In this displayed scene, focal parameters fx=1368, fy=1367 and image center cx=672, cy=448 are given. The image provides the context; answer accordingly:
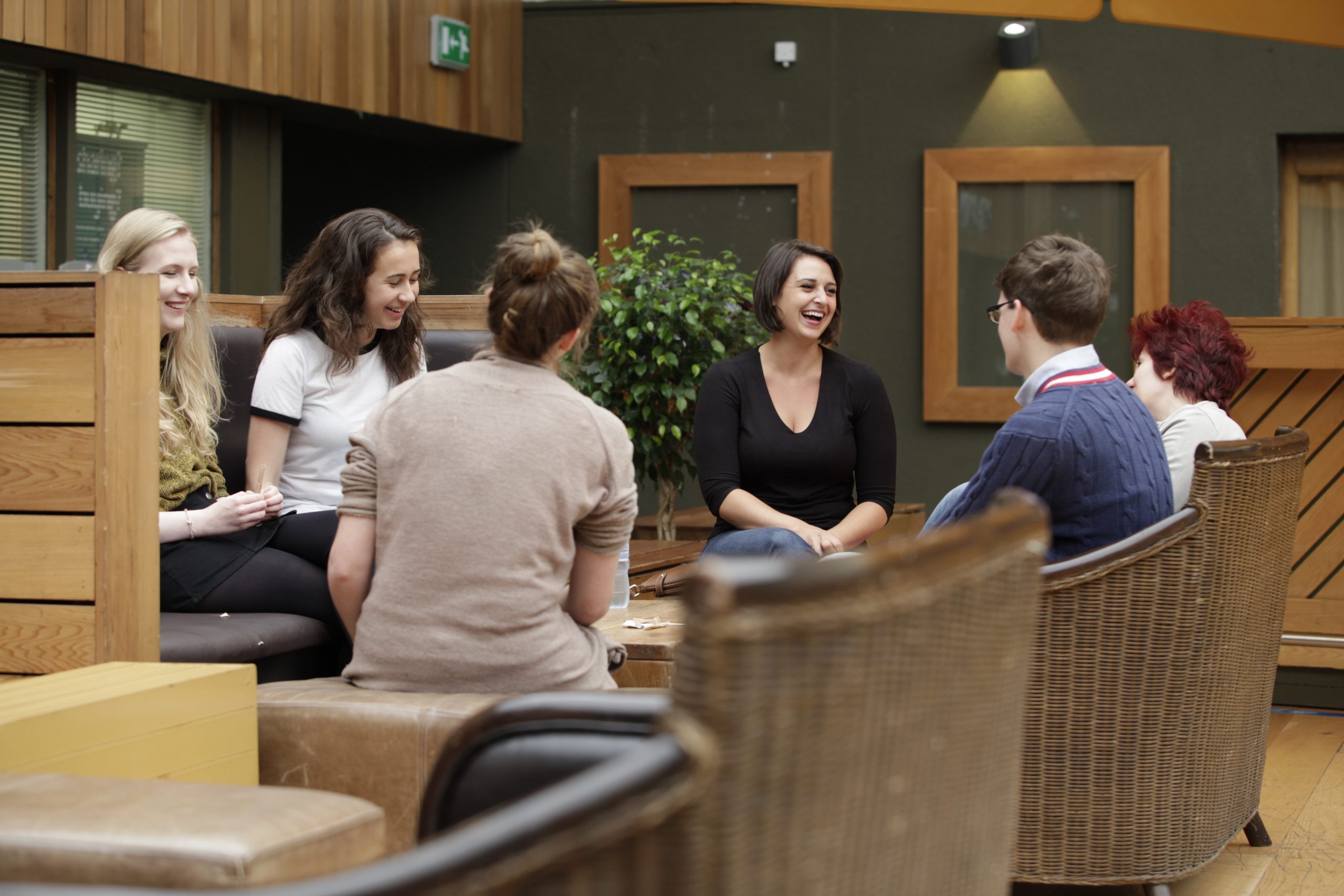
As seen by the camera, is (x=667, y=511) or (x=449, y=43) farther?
(x=449, y=43)

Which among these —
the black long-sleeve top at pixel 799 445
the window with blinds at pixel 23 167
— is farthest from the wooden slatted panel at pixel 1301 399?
the window with blinds at pixel 23 167

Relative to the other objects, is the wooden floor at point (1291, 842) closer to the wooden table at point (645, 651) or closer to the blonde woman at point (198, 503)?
the wooden table at point (645, 651)

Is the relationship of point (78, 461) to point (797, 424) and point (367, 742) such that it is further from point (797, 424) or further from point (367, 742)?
point (797, 424)

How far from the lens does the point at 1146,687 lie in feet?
7.80

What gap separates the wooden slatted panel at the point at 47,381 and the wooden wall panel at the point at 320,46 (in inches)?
131

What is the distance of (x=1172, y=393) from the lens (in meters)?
3.20

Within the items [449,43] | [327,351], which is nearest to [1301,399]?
[327,351]

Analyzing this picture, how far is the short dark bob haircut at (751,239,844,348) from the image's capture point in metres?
3.78

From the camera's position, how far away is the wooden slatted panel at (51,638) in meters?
2.29

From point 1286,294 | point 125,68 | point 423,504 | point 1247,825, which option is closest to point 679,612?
point 423,504

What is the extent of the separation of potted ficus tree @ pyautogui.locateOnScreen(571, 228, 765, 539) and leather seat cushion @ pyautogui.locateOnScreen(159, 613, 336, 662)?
2943 mm

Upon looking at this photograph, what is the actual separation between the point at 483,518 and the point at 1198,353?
6.53 ft

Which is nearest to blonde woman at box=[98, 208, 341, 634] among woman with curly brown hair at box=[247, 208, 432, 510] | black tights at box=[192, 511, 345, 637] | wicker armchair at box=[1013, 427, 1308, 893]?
black tights at box=[192, 511, 345, 637]

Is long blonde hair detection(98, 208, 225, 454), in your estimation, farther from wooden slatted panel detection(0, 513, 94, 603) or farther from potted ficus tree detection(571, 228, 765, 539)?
potted ficus tree detection(571, 228, 765, 539)
